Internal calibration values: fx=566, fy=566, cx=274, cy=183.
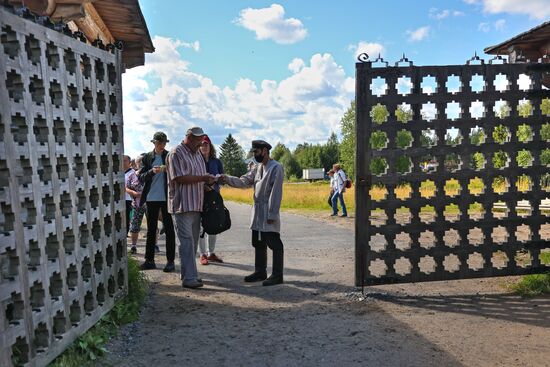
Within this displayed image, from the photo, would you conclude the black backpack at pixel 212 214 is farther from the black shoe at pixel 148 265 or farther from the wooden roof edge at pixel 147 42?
the wooden roof edge at pixel 147 42

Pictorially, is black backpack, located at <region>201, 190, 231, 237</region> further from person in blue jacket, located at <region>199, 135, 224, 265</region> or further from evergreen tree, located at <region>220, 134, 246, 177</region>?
evergreen tree, located at <region>220, 134, 246, 177</region>

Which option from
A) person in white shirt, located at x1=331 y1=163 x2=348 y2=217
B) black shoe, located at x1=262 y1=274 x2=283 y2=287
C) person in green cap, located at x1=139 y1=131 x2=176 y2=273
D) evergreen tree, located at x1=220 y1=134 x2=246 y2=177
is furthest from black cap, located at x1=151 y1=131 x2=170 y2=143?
evergreen tree, located at x1=220 y1=134 x2=246 y2=177

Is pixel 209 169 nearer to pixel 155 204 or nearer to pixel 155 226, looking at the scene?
pixel 155 204

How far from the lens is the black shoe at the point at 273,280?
7.30 meters

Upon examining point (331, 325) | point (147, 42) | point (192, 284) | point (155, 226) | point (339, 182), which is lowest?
point (331, 325)

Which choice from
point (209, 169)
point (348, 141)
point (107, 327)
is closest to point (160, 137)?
point (209, 169)

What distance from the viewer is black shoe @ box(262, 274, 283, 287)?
23.9 ft

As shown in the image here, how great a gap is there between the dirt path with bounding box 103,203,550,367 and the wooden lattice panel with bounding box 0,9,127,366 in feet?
2.04

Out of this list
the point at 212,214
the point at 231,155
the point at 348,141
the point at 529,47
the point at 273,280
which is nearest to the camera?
the point at 212,214

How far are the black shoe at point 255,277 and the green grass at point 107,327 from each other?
1.35 m

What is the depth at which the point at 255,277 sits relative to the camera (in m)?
7.55

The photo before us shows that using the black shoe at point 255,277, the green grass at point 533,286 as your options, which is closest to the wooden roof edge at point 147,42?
the black shoe at point 255,277

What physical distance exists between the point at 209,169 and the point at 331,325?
11.4ft

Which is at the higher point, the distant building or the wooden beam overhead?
the wooden beam overhead
